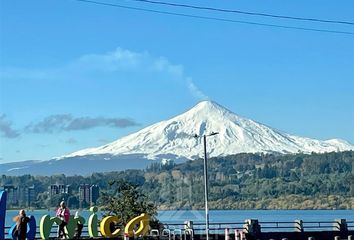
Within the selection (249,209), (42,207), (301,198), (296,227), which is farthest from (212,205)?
(296,227)

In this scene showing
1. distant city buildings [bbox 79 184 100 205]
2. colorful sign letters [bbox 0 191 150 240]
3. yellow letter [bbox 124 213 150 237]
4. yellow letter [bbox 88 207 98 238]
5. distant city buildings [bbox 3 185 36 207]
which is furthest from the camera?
distant city buildings [bbox 3 185 36 207]

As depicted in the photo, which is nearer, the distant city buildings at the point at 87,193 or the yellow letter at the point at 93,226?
the yellow letter at the point at 93,226

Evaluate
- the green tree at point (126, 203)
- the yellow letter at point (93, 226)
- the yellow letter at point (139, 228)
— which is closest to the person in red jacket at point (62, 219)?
the yellow letter at point (93, 226)

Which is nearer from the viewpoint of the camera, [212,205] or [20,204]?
[20,204]

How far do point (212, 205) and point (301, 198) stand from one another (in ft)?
86.2

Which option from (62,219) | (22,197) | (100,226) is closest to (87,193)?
(22,197)

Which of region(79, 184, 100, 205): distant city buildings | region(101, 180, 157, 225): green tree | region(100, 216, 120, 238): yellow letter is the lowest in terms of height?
region(100, 216, 120, 238): yellow letter

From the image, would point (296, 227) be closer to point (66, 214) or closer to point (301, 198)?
point (66, 214)

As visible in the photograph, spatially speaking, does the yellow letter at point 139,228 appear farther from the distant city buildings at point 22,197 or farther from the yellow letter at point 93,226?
the distant city buildings at point 22,197

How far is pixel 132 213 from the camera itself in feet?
158

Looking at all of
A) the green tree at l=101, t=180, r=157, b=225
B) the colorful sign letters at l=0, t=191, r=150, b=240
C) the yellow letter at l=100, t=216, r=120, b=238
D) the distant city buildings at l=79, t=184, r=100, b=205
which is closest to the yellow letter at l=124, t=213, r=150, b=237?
the colorful sign letters at l=0, t=191, r=150, b=240

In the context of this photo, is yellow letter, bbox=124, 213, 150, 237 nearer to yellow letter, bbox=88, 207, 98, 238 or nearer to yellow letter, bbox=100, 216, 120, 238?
yellow letter, bbox=100, 216, 120, 238

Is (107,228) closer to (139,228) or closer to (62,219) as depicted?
(139,228)

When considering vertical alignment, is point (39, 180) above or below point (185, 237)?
above
